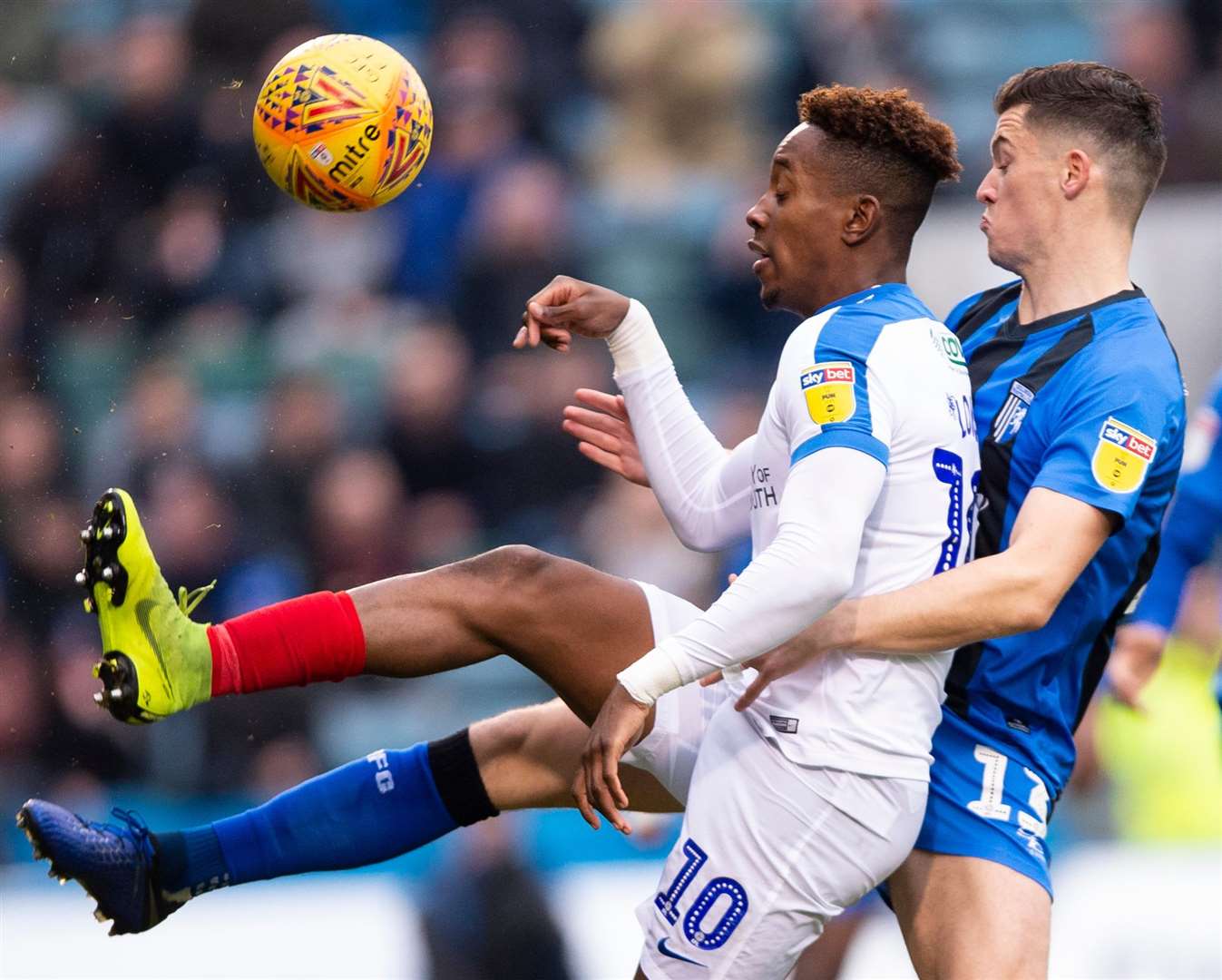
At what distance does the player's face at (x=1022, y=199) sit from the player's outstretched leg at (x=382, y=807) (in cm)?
133

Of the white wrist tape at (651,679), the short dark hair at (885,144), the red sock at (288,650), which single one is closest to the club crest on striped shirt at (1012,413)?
the short dark hair at (885,144)

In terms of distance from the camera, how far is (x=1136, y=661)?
435 centimetres

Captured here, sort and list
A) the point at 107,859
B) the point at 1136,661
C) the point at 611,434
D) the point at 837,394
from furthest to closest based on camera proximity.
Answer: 1. the point at 1136,661
2. the point at 611,434
3. the point at 107,859
4. the point at 837,394

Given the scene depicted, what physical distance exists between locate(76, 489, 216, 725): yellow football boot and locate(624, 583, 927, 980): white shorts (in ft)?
3.25

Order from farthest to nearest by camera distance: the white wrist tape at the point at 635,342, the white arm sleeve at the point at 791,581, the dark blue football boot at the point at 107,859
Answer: the white wrist tape at the point at 635,342 < the dark blue football boot at the point at 107,859 < the white arm sleeve at the point at 791,581

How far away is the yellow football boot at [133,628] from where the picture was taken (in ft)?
10.5

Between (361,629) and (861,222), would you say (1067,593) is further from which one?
(361,629)

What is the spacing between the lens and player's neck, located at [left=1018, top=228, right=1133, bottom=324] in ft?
11.2

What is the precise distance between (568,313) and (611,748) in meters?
1.09

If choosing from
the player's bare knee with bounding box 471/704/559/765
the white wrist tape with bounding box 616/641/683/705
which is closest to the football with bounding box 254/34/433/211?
the player's bare knee with bounding box 471/704/559/765

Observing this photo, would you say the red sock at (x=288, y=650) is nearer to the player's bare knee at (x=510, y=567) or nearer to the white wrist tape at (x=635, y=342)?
the player's bare knee at (x=510, y=567)

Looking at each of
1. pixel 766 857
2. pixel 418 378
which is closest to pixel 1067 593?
pixel 766 857

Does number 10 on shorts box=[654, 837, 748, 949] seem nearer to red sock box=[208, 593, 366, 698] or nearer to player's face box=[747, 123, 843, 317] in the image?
red sock box=[208, 593, 366, 698]

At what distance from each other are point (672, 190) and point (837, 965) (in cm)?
415
